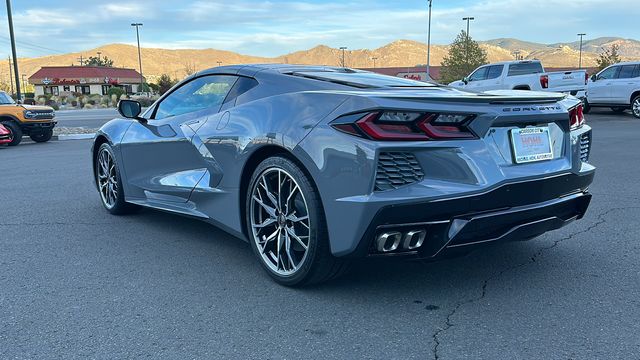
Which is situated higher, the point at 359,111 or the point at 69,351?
the point at 359,111

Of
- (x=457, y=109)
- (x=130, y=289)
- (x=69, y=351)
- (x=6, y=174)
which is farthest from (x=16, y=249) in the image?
(x=6, y=174)

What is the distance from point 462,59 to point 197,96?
64.6 m

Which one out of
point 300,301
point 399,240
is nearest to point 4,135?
point 300,301

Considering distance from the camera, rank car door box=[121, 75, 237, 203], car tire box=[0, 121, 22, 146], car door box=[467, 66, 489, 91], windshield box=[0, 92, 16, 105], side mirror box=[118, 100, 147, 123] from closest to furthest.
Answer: car door box=[121, 75, 237, 203] → side mirror box=[118, 100, 147, 123] → car tire box=[0, 121, 22, 146] → windshield box=[0, 92, 16, 105] → car door box=[467, 66, 489, 91]

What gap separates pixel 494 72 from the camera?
21.3 meters

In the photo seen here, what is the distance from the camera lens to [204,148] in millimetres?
4266

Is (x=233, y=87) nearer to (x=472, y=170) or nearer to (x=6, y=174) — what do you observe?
(x=472, y=170)

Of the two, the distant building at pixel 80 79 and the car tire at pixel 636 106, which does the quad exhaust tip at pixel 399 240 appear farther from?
the distant building at pixel 80 79

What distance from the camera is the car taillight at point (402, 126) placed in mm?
3055

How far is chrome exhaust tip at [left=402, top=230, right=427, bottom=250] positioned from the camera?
308 centimetres

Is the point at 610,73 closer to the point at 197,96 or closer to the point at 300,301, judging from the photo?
the point at 197,96

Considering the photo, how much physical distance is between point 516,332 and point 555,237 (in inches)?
80.0

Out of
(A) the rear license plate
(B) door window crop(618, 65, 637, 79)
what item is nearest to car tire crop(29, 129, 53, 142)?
(A) the rear license plate

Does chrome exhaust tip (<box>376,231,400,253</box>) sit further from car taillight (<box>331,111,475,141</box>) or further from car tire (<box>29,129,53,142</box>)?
car tire (<box>29,129,53,142</box>)
